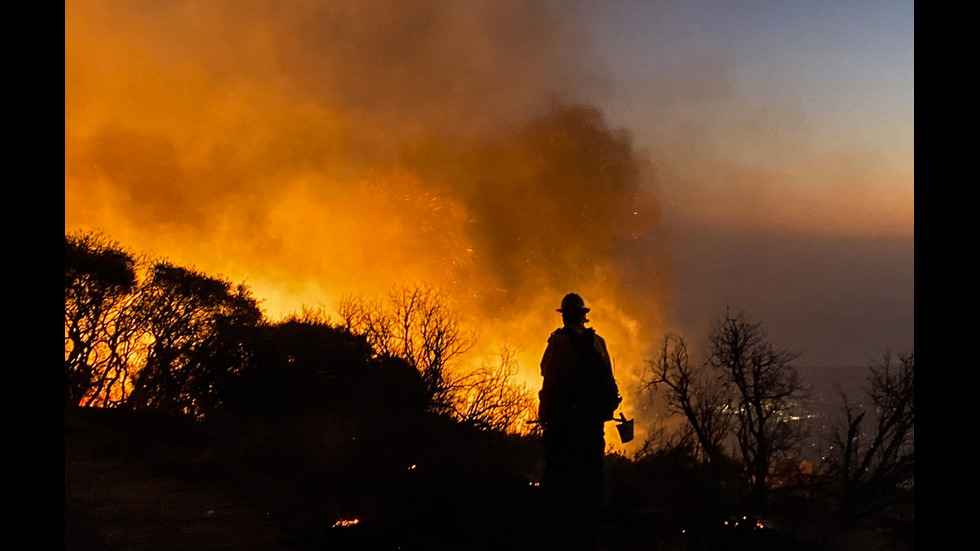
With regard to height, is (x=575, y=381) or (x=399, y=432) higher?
(x=575, y=381)

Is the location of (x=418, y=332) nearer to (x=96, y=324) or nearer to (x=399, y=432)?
(x=399, y=432)

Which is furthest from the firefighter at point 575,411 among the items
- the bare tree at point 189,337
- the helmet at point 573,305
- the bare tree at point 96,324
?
the bare tree at point 96,324

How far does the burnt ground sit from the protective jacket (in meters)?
1.00

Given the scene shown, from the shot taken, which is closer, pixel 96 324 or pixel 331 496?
pixel 331 496

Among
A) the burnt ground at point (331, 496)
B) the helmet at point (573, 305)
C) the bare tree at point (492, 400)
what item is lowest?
the burnt ground at point (331, 496)

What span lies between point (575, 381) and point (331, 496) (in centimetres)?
320

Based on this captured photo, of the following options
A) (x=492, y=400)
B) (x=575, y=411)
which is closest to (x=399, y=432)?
(x=492, y=400)

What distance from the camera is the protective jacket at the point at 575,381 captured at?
22.4ft

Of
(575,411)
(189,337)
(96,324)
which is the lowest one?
(575,411)

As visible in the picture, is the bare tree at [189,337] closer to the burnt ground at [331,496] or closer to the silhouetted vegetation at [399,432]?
the silhouetted vegetation at [399,432]

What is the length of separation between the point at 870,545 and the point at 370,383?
323 inches

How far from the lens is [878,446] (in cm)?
1031
